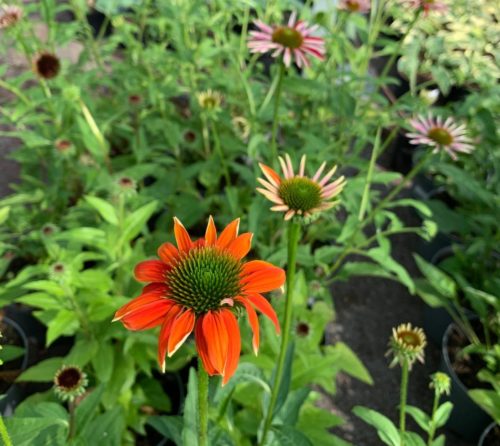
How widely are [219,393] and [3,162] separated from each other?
1996mm

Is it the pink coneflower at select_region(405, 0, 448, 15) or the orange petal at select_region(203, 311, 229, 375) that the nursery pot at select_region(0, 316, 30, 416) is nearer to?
the orange petal at select_region(203, 311, 229, 375)

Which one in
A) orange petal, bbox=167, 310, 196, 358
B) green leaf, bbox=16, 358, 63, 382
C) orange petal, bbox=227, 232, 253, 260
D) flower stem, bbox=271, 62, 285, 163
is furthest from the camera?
green leaf, bbox=16, 358, 63, 382

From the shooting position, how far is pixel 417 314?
1.91m

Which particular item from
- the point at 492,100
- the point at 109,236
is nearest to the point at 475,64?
the point at 492,100

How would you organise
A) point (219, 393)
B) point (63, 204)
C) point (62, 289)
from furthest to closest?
1. point (63, 204)
2. point (62, 289)
3. point (219, 393)

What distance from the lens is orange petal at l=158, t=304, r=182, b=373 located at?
49 cm

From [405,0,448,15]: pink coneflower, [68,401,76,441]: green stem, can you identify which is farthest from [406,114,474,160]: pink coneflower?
[68,401,76,441]: green stem

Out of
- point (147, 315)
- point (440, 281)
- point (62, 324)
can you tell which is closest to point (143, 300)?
point (147, 315)

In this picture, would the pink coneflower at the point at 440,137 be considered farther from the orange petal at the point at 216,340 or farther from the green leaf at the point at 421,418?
the orange petal at the point at 216,340

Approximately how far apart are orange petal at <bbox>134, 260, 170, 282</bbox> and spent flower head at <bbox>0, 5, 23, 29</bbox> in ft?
3.52

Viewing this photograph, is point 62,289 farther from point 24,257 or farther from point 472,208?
point 472,208

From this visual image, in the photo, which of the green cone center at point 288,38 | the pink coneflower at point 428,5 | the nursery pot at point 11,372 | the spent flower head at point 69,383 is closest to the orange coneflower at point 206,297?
the spent flower head at point 69,383

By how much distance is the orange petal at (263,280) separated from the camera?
0.54m

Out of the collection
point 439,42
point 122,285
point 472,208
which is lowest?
point 472,208
